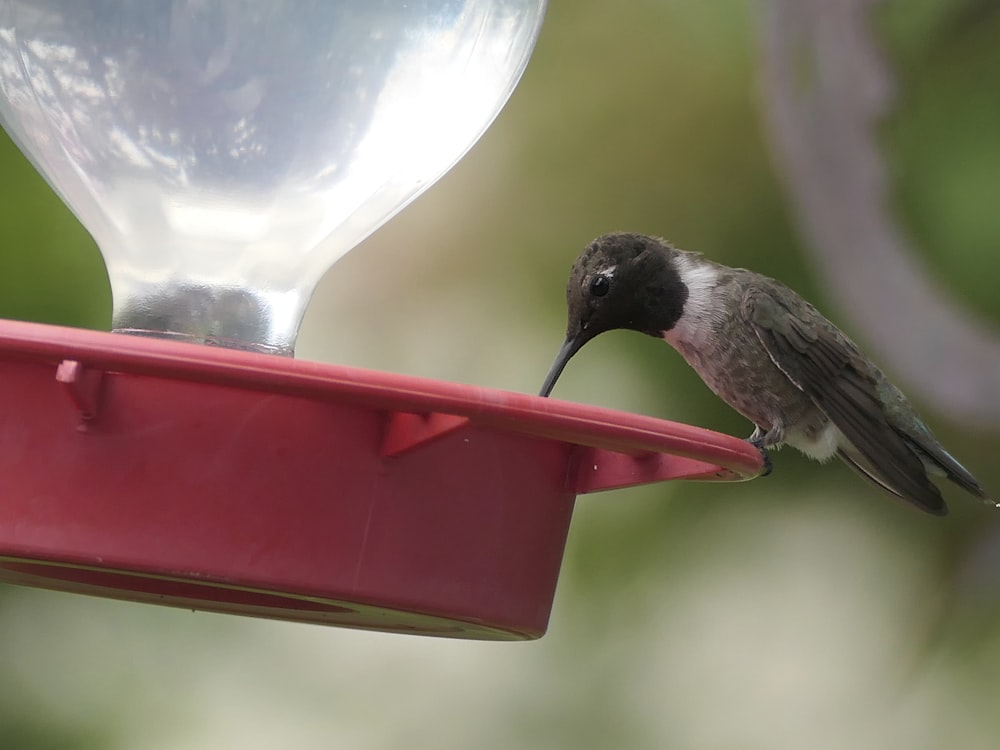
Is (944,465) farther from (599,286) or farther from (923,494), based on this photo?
(599,286)

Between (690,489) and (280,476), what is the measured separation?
6.39 feet

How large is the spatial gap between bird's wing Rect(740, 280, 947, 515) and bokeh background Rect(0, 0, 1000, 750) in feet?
1.70

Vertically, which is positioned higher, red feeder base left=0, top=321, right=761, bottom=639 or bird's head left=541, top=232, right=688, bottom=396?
bird's head left=541, top=232, right=688, bottom=396

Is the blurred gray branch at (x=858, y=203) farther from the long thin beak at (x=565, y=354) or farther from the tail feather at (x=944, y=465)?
the long thin beak at (x=565, y=354)

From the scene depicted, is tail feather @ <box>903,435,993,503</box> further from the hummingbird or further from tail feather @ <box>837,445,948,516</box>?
tail feather @ <box>837,445,948,516</box>

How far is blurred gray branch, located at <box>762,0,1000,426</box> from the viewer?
3121mm

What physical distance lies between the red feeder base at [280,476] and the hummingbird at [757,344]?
3.49 ft

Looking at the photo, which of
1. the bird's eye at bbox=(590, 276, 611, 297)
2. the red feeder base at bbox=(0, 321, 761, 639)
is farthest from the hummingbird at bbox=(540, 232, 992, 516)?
the red feeder base at bbox=(0, 321, 761, 639)

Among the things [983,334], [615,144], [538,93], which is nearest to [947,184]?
[983,334]

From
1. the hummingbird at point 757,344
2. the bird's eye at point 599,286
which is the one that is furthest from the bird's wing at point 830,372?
the bird's eye at point 599,286

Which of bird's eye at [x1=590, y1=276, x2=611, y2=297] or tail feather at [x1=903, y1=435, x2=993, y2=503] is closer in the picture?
bird's eye at [x1=590, y1=276, x2=611, y2=297]

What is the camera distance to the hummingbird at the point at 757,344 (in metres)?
2.38

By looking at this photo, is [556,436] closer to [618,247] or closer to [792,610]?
[618,247]

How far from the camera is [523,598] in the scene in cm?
135
